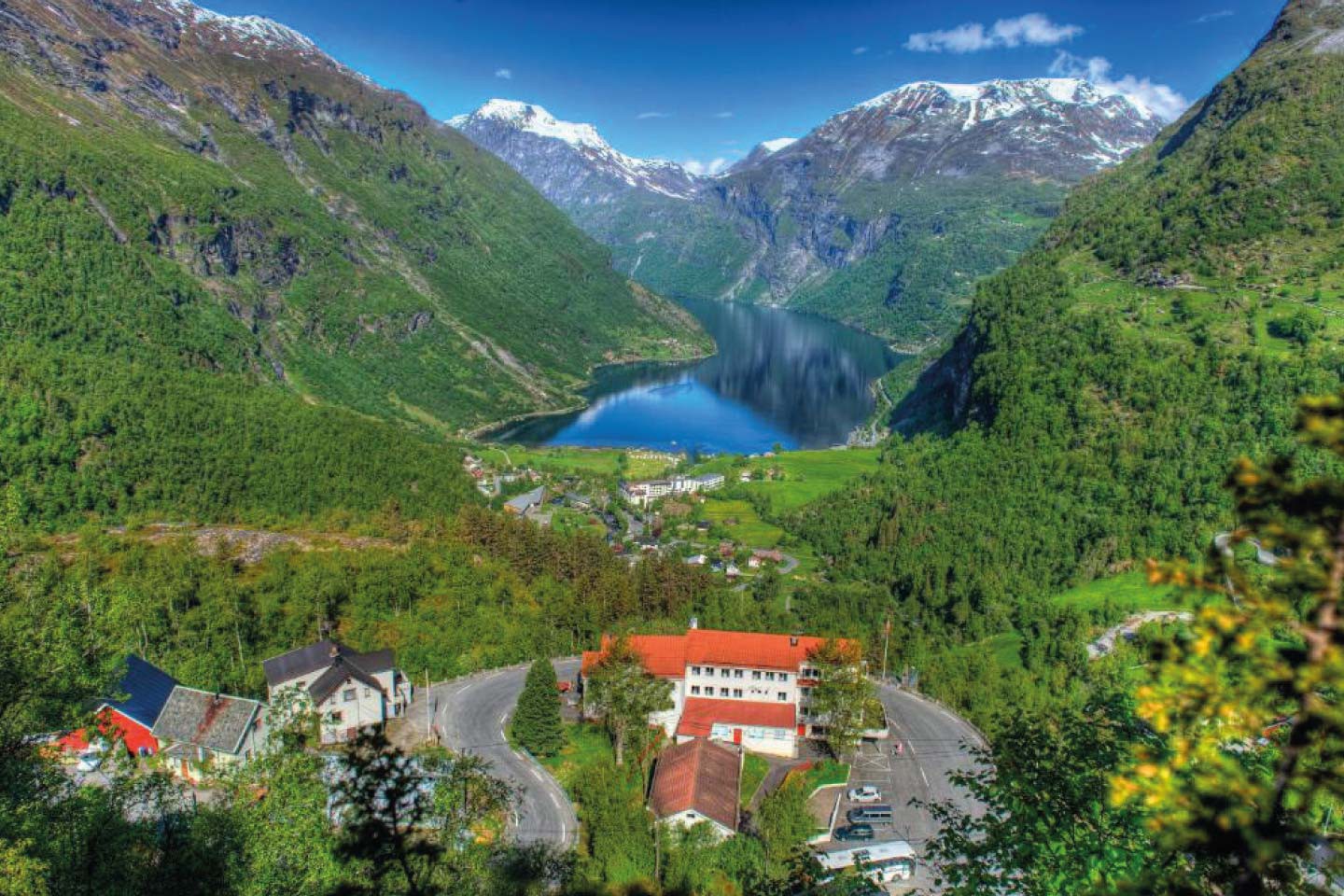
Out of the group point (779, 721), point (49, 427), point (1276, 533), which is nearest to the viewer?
point (1276, 533)

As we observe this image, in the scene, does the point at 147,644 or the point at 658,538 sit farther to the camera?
the point at 658,538

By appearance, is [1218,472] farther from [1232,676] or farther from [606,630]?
[1232,676]

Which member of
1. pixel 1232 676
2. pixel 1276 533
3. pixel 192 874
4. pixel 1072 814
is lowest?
pixel 192 874

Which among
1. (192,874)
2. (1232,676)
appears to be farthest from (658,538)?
(1232,676)

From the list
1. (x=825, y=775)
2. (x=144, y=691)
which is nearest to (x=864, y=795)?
(x=825, y=775)

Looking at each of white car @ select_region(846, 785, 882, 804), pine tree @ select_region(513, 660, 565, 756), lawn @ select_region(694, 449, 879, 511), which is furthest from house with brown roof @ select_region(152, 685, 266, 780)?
lawn @ select_region(694, 449, 879, 511)

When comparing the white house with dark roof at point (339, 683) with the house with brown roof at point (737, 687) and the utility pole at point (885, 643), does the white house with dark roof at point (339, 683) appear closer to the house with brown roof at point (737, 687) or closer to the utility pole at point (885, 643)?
the house with brown roof at point (737, 687)
